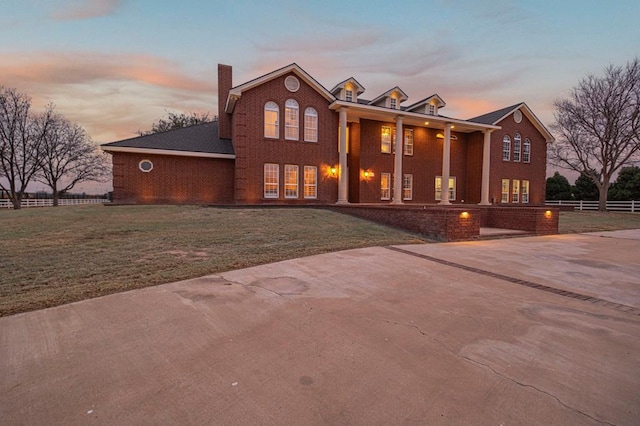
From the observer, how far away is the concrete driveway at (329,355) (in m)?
2.06

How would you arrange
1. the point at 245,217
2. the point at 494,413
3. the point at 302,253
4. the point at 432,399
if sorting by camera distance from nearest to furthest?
the point at 494,413
the point at 432,399
the point at 302,253
the point at 245,217

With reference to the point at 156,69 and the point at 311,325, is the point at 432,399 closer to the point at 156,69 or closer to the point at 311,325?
the point at 311,325

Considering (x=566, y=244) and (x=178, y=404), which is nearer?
(x=178, y=404)

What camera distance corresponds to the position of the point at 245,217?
479 inches

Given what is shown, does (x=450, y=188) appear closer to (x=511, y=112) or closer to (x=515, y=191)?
(x=515, y=191)

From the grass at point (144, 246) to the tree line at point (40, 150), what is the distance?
25.6 metres

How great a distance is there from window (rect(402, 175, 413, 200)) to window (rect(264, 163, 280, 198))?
32.7 feet

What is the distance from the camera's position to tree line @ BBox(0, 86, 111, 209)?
28.2m

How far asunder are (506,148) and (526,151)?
93.9 inches

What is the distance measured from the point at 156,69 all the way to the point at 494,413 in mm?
24758

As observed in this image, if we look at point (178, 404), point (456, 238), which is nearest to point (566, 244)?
point (456, 238)

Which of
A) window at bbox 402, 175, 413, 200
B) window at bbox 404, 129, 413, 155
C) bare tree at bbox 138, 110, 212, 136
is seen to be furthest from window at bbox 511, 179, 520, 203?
bare tree at bbox 138, 110, 212, 136

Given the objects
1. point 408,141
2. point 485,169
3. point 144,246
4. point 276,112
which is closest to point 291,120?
point 276,112

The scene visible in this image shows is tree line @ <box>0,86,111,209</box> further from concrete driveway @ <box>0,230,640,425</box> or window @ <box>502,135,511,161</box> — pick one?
window @ <box>502,135,511,161</box>
